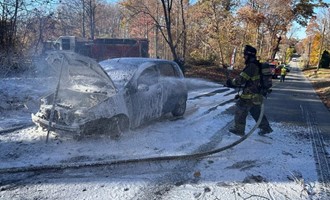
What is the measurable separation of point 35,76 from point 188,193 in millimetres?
10537

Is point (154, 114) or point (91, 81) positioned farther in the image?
point (154, 114)

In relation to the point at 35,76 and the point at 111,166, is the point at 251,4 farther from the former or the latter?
the point at 111,166

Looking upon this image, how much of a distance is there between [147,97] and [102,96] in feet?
3.65

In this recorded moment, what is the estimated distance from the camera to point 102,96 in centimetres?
558

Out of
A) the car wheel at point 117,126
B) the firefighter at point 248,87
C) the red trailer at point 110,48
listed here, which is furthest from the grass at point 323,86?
the red trailer at point 110,48

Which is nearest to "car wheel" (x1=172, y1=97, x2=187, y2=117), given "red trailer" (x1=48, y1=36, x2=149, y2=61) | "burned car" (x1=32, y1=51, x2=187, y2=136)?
"burned car" (x1=32, y1=51, x2=187, y2=136)

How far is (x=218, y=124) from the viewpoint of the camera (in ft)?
24.1

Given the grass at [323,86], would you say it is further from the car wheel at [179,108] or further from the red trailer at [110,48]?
the red trailer at [110,48]

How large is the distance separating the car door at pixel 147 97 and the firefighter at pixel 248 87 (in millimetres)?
1648

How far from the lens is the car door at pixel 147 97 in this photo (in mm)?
6059

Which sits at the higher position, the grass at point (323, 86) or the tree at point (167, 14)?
the tree at point (167, 14)

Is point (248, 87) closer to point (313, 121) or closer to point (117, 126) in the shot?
point (117, 126)

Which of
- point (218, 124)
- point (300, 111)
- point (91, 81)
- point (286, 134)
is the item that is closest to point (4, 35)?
point (91, 81)

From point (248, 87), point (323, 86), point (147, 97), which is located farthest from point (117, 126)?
point (323, 86)
